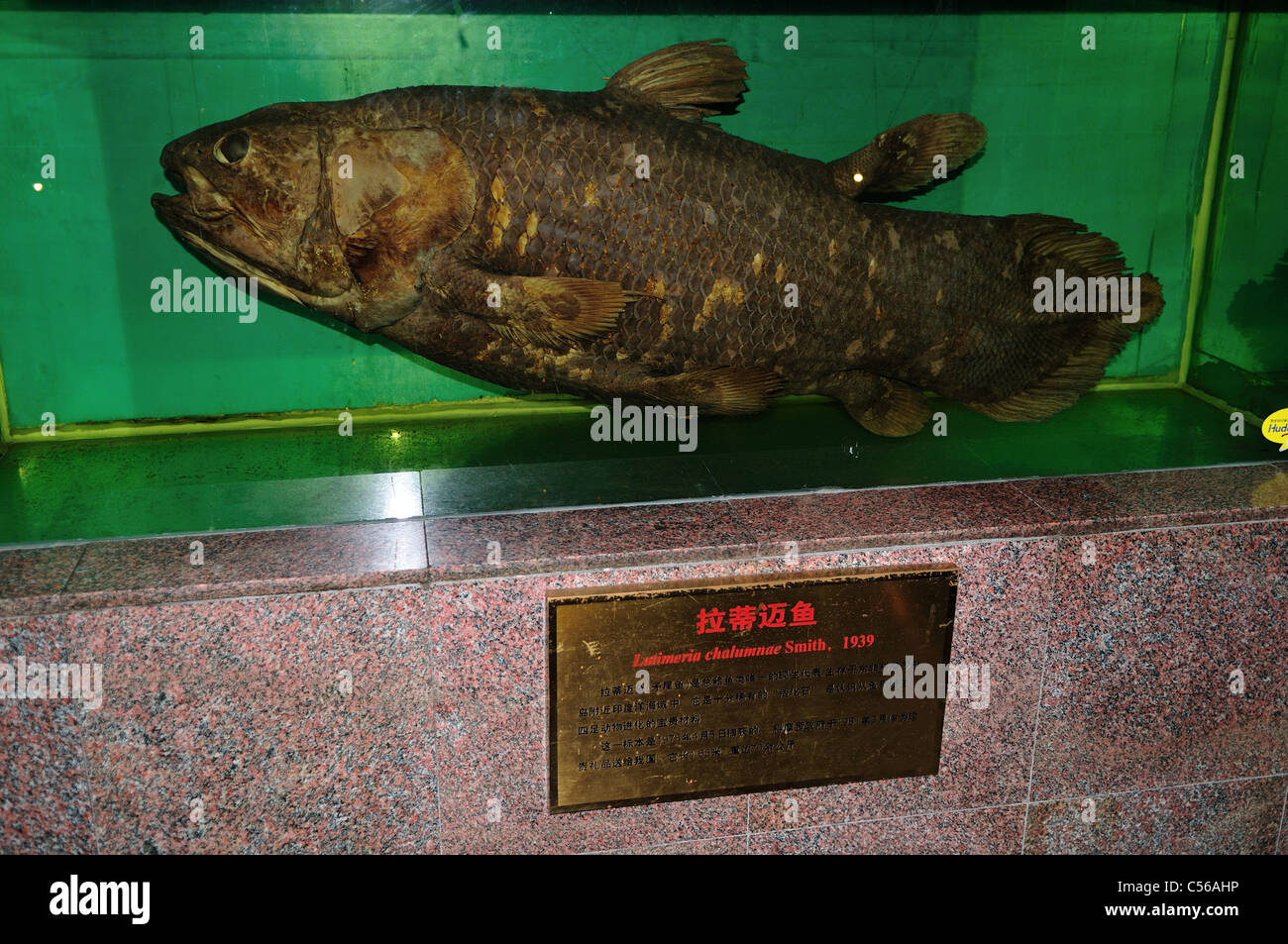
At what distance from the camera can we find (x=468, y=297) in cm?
274

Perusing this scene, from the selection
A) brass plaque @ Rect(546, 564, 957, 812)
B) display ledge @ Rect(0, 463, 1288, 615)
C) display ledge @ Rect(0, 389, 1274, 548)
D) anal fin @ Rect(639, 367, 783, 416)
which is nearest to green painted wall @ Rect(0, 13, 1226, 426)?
display ledge @ Rect(0, 389, 1274, 548)

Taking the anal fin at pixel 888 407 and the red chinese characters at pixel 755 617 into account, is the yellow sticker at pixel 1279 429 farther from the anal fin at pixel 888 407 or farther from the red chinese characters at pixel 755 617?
the red chinese characters at pixel 755 617

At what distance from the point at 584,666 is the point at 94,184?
6.07 feet

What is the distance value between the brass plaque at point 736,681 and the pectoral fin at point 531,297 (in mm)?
721

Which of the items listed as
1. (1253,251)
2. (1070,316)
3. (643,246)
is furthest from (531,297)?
(1253,251)

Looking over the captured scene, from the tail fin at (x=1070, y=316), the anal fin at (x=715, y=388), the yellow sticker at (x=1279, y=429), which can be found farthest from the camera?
the yellow sticker at (x=1279, y=429)

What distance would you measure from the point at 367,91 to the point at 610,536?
1.40 metres

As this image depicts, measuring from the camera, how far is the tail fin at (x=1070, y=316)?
10.5 ft

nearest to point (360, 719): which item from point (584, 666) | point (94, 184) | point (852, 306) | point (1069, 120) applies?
point (584, 666)

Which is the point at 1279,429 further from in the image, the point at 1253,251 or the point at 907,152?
the point at 907,152

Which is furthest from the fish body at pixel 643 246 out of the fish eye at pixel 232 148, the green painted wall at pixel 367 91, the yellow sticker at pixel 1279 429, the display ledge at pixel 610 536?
the yellow sticker at pixel 1279 429

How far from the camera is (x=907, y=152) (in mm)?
3055

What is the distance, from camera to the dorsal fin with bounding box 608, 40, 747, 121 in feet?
9.48

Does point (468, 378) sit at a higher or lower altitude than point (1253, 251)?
lower
